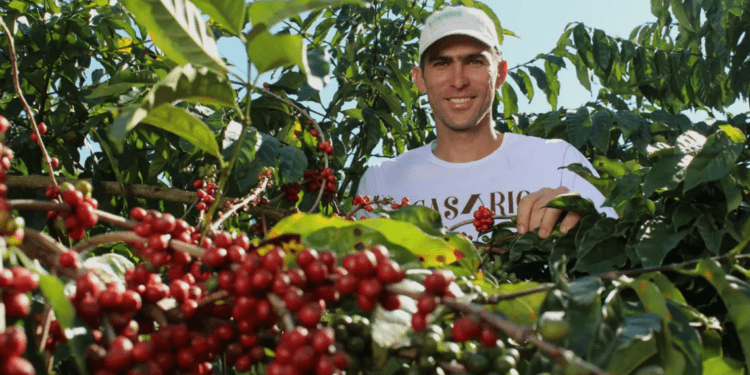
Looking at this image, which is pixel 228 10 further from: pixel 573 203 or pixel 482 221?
pixel 482 221

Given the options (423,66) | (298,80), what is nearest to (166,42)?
(298,80)

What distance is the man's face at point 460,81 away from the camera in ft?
11.9

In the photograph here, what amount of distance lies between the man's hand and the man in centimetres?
145

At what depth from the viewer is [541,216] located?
5.35 ft

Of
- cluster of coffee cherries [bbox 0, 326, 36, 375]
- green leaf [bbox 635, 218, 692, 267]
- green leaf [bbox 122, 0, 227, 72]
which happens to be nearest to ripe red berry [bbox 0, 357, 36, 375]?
cluster of coffee cherries [bbox 0, 326, 36, 375]

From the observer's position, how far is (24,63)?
269cm

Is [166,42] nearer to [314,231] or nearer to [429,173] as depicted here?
[314,231]

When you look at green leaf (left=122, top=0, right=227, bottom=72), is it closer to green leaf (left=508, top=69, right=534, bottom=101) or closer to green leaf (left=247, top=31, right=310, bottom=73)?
green leaf (left=247, top=31, right=310, bottom=73)

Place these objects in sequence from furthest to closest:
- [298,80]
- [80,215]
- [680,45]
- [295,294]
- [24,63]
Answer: [680,45], [24,63], [298,80], [80,215], [295,294]

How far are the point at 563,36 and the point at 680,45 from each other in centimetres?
132

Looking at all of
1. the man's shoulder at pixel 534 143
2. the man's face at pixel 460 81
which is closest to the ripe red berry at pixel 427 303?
the man's shoulder at pixel 534 143

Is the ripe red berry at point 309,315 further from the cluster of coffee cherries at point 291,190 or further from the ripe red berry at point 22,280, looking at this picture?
the cluster of coffee cherries at point 291,190

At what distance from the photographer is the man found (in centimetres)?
336

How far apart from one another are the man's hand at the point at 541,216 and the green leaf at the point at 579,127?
1.11 meters
